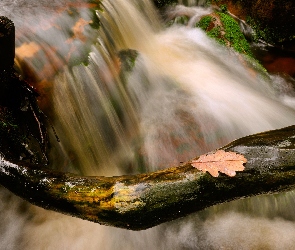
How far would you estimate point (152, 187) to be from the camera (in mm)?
1867

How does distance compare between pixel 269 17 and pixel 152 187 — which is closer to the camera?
pixel 152 187

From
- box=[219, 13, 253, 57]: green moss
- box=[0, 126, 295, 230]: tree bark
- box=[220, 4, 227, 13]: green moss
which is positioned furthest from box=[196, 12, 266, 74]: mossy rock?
box=[0, 126, 295, 230]: tree bark

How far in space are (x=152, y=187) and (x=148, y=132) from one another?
2.17m

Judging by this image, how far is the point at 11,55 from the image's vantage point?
2.52 m

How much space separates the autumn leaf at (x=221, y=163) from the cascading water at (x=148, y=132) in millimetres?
1626

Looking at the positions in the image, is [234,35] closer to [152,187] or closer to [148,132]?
[148,132]

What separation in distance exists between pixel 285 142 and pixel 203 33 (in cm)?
455

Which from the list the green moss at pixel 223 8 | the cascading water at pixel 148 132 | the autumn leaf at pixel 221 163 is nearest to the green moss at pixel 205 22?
the green moss at pixel 223 8

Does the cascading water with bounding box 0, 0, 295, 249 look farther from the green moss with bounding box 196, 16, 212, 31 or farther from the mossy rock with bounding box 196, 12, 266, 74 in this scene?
the green moss with bounding box 196, 16, 212, 31

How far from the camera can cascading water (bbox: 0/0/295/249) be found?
11.2 feet

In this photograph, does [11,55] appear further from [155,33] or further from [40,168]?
[155,33]

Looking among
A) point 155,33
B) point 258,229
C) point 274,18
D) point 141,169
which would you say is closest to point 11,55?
point 141,169

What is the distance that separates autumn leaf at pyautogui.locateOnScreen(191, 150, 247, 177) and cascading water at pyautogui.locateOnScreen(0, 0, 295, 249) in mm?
1626

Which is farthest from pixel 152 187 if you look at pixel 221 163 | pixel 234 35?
pixel 234 35
